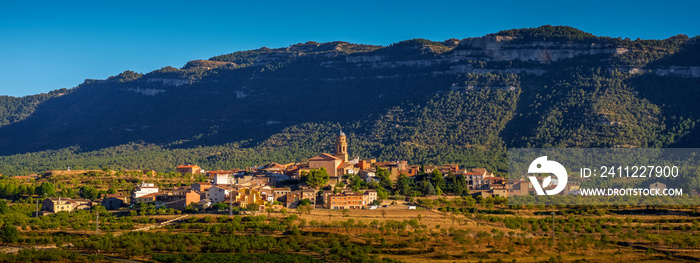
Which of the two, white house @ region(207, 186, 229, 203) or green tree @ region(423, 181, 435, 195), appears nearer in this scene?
white house @ region(207, 186, 229, 203)

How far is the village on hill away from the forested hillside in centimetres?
2264

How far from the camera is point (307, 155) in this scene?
14412 centimetres

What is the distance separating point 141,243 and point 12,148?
12127 centimetres

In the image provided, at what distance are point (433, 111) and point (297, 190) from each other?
6697cm

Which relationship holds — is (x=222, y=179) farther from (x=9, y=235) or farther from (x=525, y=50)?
(x=525, y=50)

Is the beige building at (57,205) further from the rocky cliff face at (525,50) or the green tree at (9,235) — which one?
the rocky cliff face at (525,50)

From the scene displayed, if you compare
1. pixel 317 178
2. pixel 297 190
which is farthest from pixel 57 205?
pixel 317 178

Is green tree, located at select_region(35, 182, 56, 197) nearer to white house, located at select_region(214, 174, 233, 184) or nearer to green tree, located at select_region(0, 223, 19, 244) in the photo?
white house, located at select_region(214, 174, 233, 184)

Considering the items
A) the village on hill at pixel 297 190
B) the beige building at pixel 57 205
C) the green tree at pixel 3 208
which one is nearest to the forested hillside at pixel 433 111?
the village on hill at pixel 297 190

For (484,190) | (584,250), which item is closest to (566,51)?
(484,190)

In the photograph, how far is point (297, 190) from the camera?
95.1 meters

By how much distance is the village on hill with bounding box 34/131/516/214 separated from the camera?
300ft

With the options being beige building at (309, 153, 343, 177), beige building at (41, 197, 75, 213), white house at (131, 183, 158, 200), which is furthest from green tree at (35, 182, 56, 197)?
beige building at (309, 153, 343, 177)

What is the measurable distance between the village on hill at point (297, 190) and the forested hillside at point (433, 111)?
22.6 meters
